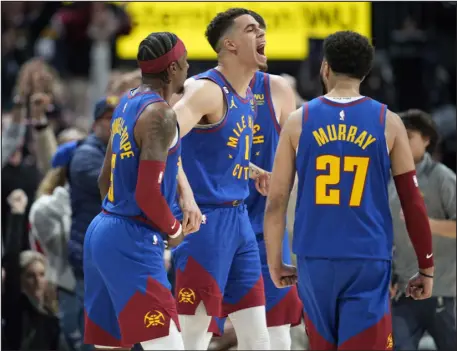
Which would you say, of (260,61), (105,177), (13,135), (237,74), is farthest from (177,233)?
(13,135)

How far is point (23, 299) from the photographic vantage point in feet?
32.5

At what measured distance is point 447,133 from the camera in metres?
14.8

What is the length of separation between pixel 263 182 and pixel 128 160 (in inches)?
59.0

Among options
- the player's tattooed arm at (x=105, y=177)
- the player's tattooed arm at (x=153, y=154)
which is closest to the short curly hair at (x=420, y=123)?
the player's tattooed arm at (x=105, y=177)

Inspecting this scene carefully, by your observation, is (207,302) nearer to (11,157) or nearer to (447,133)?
(11,157)

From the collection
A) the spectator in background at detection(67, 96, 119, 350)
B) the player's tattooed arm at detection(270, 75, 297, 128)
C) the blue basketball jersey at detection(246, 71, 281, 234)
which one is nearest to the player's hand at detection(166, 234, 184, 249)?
the blue basketball jersey at detection(246, 71, 281, 234)

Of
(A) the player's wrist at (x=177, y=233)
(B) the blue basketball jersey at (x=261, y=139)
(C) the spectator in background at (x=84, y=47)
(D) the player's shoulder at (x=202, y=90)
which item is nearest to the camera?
(A) the player's wrist at (x=177, y=233)

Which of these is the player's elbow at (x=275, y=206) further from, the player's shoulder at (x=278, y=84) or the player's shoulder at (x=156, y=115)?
the player's shoulder at (x=278, y=84)

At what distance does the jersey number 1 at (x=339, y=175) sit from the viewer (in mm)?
6133

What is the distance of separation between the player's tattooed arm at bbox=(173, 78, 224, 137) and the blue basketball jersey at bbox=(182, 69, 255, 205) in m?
0.07

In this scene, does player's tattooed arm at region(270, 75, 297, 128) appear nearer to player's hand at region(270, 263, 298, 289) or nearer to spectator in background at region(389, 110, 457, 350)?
spectator in background at region(389, 110, 457, 350)

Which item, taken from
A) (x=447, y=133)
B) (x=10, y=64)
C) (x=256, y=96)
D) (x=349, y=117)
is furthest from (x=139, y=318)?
(x=10, y=64)

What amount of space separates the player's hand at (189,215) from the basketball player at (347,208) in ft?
2.45

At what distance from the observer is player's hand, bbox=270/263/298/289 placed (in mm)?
6473
